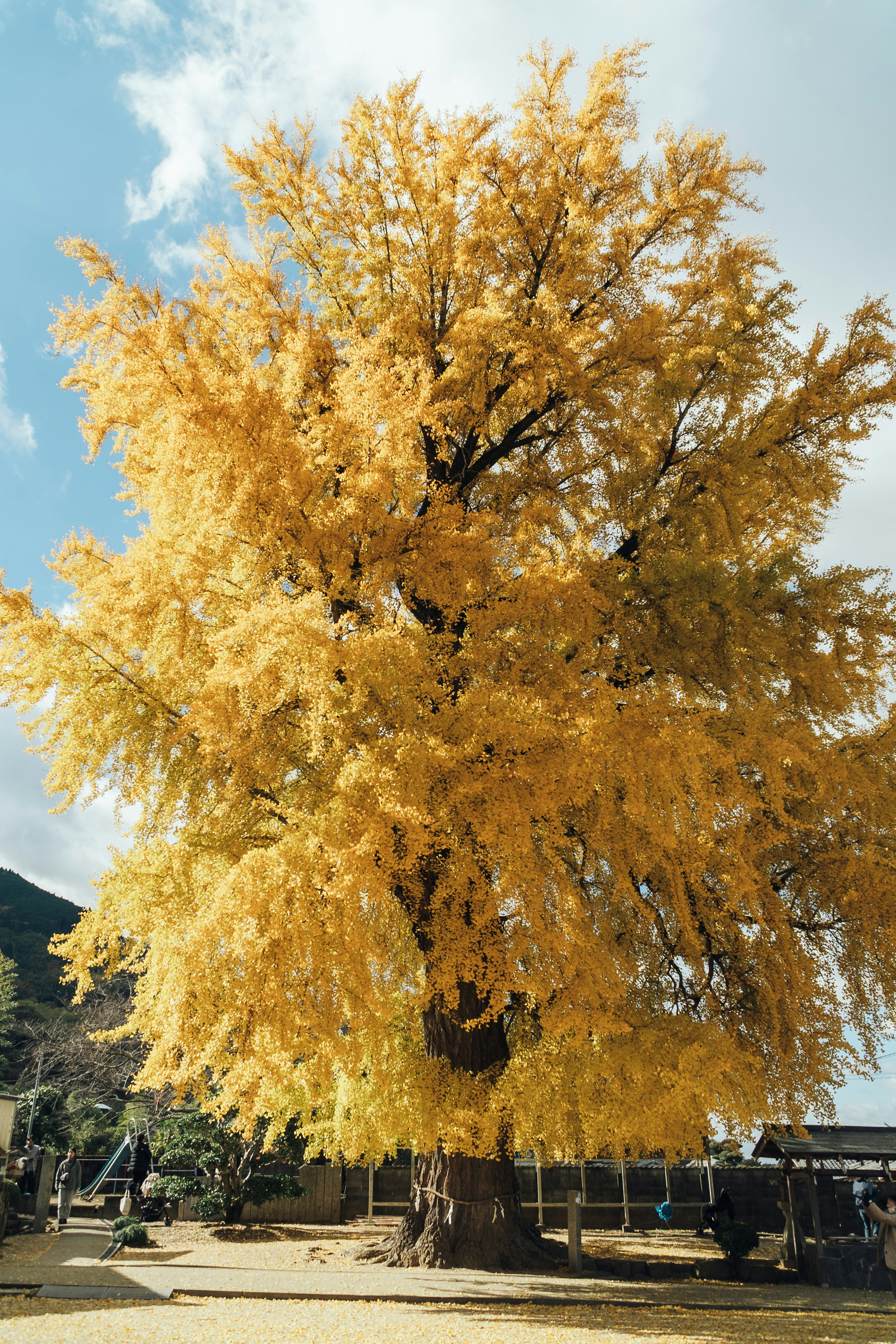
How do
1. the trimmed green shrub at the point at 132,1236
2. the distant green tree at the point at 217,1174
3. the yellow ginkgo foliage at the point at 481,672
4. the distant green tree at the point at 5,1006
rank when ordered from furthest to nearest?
the distant green tree at the point at 5,1006 < the distant green tree at the point at 217,1174 < the trimmed green shrub at the point at 132,1236 < the yellow ginkgo foliage at the point at 481,672

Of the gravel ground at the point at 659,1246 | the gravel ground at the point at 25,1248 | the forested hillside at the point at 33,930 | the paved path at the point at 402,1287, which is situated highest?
the forested hillside at the point at 33,930

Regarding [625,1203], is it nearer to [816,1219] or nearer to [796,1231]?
[796,1231]

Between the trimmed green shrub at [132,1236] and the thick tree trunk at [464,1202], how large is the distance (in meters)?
3.51

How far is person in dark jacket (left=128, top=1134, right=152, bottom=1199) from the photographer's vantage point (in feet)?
43.7

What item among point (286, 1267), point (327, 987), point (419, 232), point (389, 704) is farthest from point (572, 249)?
point (286, 1267)

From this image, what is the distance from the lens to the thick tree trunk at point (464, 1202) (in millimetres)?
9109

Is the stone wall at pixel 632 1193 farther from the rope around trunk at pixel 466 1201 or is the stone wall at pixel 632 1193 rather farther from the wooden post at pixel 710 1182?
the rope around trunk at pixel 466 1201

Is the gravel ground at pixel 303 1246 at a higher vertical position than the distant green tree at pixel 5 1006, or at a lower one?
lower

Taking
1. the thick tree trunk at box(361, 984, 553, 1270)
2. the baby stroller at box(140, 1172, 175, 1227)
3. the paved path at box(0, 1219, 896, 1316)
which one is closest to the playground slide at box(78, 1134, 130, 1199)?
the baby stroller at box(140, 1172, 175, 1227)

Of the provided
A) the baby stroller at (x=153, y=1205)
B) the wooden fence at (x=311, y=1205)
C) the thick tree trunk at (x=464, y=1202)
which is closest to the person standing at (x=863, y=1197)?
the thick tree trunk at (x=464, y=1202)

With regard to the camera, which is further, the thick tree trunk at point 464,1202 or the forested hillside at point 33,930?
the forested hillside at point 33,930

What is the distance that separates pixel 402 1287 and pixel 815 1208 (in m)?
5.62

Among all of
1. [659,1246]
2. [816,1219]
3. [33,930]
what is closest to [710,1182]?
[659,1246]

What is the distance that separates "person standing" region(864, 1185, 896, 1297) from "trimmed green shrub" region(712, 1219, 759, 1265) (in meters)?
1.66
